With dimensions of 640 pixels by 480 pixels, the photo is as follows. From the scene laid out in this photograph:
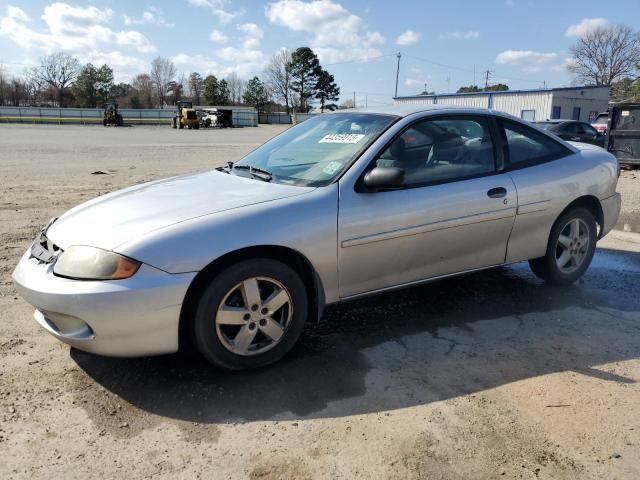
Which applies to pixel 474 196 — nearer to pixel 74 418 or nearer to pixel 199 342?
pixel 199 342

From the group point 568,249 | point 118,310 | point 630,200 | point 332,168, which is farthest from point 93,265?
point 630,200

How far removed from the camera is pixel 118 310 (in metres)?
2.62

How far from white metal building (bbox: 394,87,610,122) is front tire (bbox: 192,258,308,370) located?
35.6 metres

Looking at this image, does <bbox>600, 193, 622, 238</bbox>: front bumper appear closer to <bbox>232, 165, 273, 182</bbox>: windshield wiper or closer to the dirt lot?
the dirt lot

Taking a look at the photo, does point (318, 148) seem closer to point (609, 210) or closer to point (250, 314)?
point (250, 314)

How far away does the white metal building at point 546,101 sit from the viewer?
3859 centimetres

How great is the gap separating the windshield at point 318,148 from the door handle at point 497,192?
92cm

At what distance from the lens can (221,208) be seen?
3.00 metres

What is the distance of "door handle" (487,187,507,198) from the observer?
12.5ft

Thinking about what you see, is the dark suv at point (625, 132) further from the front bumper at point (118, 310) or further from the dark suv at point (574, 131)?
the front bumper at point (118, 310)

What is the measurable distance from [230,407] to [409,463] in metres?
0.99

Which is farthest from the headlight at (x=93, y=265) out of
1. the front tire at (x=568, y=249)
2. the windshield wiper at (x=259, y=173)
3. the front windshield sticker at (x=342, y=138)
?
the front tire at (x=568, y=249)

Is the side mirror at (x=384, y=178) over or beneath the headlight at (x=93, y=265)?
over

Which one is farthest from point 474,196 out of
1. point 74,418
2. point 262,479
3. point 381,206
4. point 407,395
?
point 74,418
